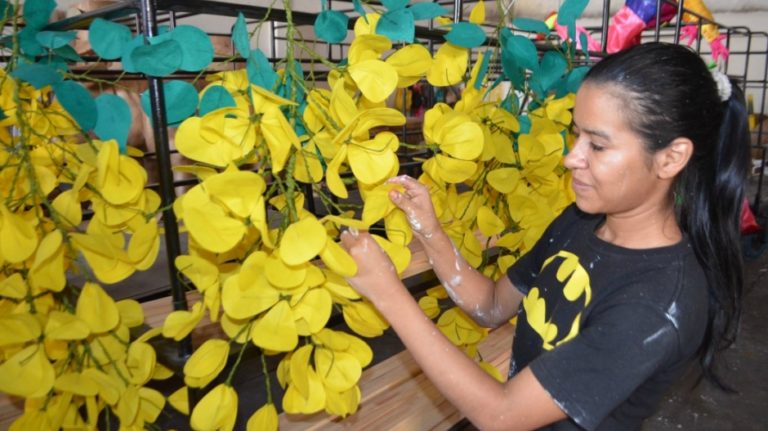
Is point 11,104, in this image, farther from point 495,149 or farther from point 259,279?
point 495,149

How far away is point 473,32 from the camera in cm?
47

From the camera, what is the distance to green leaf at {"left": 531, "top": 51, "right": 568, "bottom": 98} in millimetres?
624

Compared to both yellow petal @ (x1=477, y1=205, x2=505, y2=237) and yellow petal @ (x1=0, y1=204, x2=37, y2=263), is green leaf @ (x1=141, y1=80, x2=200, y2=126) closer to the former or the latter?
yellow petal @ (x1=0, y1=204, x2=37, y2=263)

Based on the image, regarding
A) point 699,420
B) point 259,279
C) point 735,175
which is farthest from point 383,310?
point 699,420

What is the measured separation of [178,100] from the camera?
1.23ft

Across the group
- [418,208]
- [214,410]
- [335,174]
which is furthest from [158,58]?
[418,208]

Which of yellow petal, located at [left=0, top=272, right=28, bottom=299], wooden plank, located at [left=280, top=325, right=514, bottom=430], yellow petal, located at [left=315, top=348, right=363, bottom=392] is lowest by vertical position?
wooden plank, located at [left=280, top=325, right=514, bottom=430]

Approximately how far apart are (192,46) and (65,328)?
0.19m

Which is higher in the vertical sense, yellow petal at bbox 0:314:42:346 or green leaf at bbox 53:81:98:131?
green leaf at bbox 53:81:98:131

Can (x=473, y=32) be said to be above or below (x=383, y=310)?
above

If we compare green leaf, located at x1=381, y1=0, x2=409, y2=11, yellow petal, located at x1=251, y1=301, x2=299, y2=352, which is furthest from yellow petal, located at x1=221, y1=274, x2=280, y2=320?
green leaf, located at x1=381, y1=0, x2=409, y2=11

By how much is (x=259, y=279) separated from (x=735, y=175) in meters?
0.56

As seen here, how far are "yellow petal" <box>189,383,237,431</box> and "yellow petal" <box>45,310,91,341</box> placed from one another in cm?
9

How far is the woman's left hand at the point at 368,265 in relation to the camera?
17.8 inches
